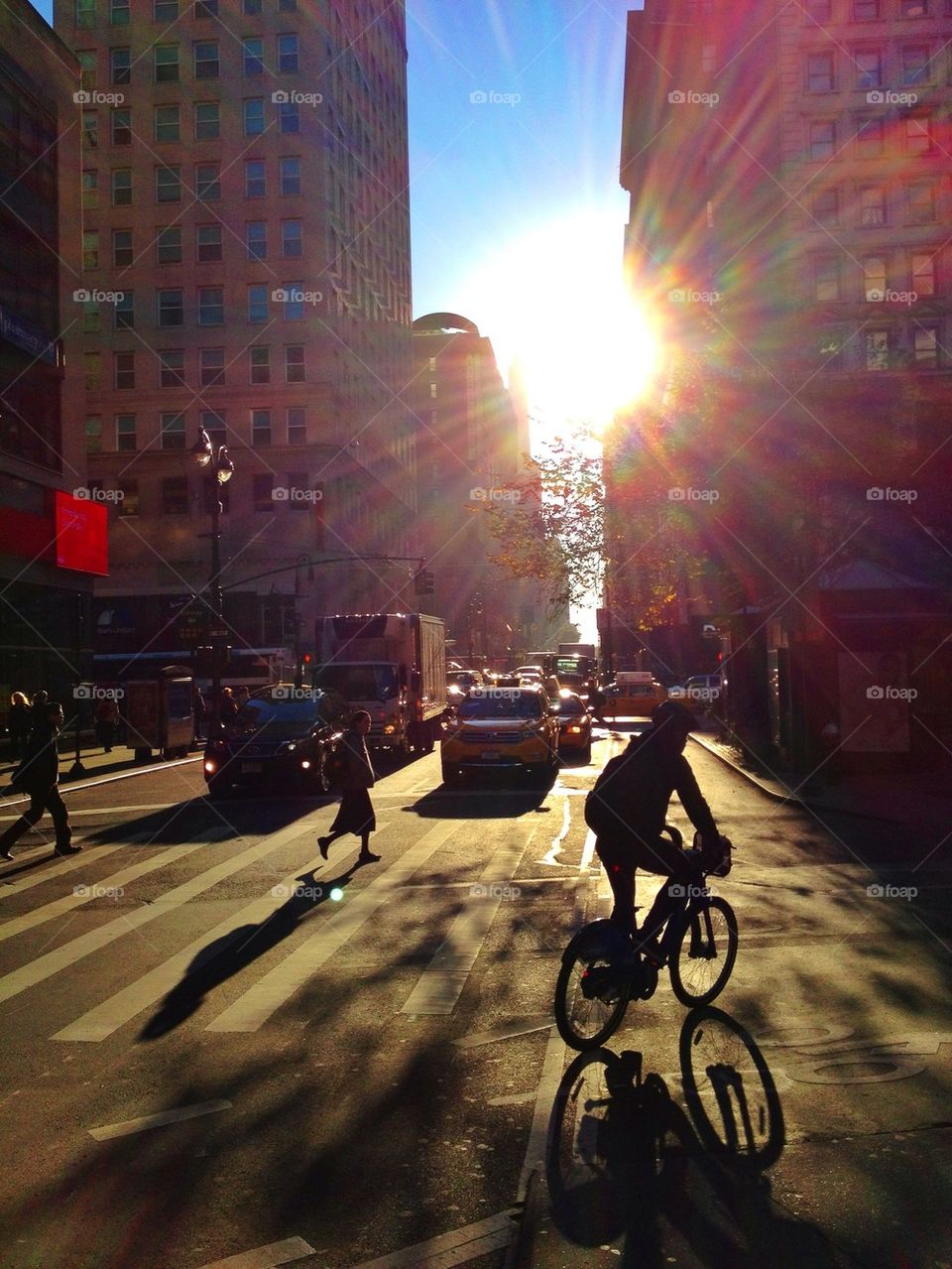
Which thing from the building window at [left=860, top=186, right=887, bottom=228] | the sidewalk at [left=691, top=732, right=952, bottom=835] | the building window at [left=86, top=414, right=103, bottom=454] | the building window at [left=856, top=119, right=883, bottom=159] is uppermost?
the building window at [left=856, top=119, right=883, bottom=159]

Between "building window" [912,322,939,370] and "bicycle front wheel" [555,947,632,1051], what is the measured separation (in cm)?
5818

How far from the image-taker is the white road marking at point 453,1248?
13.5ft

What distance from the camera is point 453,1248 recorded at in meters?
4.23

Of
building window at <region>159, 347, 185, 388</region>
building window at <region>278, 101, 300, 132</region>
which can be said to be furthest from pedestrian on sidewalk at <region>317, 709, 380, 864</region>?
building window at <region>278, 101, 300, 132</region>

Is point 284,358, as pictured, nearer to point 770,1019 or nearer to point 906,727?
point 906,727

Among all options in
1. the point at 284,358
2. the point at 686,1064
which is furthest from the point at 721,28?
the point at 686,1064

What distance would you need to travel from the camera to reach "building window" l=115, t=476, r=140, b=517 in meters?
66.8

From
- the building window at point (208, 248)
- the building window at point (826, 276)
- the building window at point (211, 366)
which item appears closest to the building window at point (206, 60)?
the building window at point (208, 248)

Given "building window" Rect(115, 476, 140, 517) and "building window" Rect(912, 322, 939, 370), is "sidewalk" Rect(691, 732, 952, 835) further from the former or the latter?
"building window" Rect(115, 476, 140, 517)

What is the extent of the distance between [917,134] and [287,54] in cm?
3356

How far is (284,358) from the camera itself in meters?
67.4

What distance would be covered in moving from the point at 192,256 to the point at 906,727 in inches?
2171

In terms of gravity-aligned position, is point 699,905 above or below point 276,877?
above

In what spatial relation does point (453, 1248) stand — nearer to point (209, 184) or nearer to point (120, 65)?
point (209, 184)
